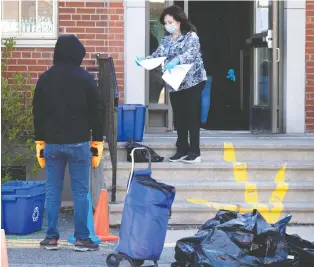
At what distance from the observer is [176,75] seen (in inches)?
344

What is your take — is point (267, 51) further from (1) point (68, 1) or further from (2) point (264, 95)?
(1) point (68, 1)

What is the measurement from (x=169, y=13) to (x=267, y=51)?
226 cm

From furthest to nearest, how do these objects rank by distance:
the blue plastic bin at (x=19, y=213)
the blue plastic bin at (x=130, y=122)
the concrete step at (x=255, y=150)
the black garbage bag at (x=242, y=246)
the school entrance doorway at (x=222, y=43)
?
the school entrance doorway at (x=222, y=43) → the blue plastic bin at (x=130, y=122) → the concrete step at (x=255, y=150) → the blue plastic bin at (x=19, y=213) → the black garbage bag at (x=242, y=246)

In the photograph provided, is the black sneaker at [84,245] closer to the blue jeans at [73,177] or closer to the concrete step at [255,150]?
the blue jeans at [73,177]

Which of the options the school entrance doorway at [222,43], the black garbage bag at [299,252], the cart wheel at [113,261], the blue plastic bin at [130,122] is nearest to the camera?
the black garbage bag at [299,252]

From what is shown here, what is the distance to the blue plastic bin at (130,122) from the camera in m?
9.55

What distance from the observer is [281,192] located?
8.91 meters

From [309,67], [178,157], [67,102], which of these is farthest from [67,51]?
[309,67]

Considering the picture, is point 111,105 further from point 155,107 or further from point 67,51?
point 155,107

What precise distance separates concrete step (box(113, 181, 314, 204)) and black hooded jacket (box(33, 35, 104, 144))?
1686 mm

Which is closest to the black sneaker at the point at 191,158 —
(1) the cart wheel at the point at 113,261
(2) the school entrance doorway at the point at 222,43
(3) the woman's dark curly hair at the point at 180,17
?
(3) the woman's dark curly hair at the point at 180,17

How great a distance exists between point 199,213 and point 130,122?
1495 millimetres

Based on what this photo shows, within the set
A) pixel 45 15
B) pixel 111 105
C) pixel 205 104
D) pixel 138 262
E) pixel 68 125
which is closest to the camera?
pixel 138 262

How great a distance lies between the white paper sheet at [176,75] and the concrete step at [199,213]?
122 centimetres
